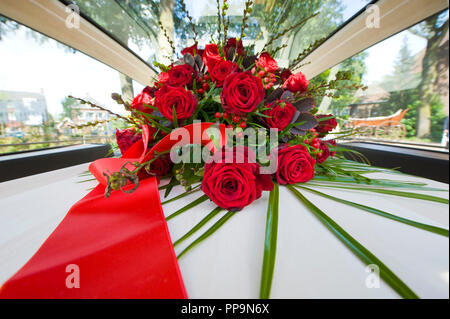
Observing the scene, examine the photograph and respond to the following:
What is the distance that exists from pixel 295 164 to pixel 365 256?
0.69 feet

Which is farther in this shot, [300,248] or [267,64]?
[267,64]

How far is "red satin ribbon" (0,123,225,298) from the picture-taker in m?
0.16

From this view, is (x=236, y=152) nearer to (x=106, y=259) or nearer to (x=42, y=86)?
(x=106, y=259)

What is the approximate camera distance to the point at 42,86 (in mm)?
1079

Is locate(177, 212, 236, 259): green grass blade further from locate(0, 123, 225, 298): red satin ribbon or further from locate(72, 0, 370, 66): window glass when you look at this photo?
locate(72, 0, 370, 66): window glass

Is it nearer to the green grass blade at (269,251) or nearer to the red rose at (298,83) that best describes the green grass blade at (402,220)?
the green grass blade at (269,251)

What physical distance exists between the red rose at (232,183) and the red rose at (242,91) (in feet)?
0.41

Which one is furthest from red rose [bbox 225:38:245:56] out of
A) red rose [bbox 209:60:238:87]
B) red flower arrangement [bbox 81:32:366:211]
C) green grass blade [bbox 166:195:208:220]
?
green grass blade [bbox 166:195:208:220]

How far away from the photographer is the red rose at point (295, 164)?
362 mm

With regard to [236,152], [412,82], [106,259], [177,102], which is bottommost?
[106,259]

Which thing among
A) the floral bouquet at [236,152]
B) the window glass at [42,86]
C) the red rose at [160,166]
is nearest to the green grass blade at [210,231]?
the floral bouquet at [236,152]

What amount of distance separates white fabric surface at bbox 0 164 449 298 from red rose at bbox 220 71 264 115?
202 millimetres

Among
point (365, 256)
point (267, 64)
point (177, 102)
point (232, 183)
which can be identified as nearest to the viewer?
point (365, 256)

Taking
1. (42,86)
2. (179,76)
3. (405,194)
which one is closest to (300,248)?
(405,194)
